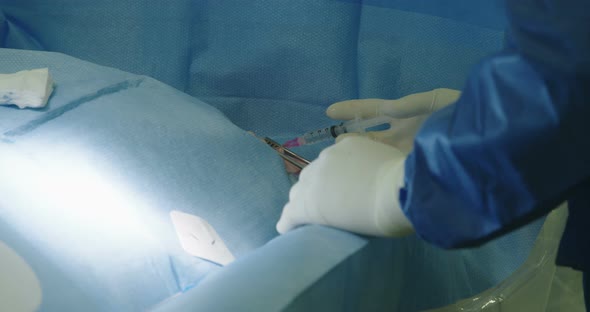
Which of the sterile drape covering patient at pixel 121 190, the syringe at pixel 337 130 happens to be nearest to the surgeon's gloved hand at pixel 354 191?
the sterile drape covering patient at pixel 121 190

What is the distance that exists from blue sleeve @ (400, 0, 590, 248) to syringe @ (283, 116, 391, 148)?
1.73 feet

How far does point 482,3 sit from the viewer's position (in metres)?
1.22

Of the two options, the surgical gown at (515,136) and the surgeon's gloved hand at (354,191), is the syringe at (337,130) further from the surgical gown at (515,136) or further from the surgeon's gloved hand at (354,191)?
the surgical gown at (515,136)

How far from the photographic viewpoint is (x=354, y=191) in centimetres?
81

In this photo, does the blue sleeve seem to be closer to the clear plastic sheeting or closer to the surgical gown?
the surgical gown

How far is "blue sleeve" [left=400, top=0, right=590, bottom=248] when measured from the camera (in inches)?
23.3

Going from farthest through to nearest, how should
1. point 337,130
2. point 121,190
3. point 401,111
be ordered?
point 337,130 < point 401,111 < point 121,190

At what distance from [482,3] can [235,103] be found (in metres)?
0.50

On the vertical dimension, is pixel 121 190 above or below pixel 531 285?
above

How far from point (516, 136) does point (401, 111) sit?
518 millimetres

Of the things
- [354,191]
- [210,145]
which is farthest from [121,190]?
[354,191]

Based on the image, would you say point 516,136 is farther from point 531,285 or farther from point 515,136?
point 531,285

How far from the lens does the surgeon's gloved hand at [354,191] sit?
30.7 inches

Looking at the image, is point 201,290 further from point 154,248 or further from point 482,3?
point 482,3
